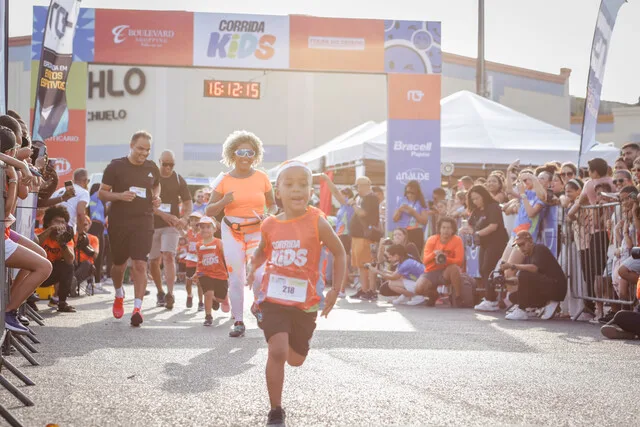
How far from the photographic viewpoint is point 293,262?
497cm

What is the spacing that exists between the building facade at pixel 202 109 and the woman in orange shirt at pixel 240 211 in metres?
36.0

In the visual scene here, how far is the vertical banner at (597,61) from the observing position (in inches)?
498

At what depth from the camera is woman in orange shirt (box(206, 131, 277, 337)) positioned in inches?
353

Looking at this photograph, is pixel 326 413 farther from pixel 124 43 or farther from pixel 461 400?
pixel 124 43

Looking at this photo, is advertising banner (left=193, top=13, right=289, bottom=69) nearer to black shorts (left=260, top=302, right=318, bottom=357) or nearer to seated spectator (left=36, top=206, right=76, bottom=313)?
seated spectator (left=36, top=206, right=76, bottom=313)

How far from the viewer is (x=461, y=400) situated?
5.21m

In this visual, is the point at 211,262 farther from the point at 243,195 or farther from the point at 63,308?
the point at 63,308

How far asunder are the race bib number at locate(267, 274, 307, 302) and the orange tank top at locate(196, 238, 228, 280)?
579 cm

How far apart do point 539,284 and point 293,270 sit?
7086 millimetres

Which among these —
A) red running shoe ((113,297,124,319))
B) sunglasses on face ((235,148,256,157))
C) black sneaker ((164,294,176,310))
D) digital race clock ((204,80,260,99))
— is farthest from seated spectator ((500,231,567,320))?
digital race clock ((204,80,260,99))

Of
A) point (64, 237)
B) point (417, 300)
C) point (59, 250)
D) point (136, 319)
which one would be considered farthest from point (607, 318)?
point (59, 250)

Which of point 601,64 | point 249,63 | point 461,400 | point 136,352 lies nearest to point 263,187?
point 136,352

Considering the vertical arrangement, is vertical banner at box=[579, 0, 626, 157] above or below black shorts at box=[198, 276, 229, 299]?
above

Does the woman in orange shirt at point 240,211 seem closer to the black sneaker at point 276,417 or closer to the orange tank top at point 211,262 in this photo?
the orange tank top at point 211,262
